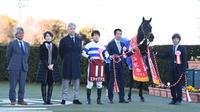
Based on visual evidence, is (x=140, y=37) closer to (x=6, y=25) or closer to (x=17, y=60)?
(x=17, y=60)

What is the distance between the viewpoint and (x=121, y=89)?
12.8 meters

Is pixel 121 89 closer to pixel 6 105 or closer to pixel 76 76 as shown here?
pixel 76 76

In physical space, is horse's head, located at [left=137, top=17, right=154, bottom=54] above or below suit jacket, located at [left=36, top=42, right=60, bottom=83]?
above

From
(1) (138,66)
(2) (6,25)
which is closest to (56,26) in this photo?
(2) (6,25)

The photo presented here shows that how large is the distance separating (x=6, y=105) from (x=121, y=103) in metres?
2.86

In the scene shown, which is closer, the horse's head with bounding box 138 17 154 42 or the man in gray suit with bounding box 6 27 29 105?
the man in gray suit with bounding box 6 27 29 105

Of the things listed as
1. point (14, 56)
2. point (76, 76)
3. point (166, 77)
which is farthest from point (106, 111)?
point (166, 77)

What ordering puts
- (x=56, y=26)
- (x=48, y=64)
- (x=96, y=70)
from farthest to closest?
(x=56, y=26) < (x=96, y=70) < (x=48, y=64)

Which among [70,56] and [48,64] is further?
[70,56]

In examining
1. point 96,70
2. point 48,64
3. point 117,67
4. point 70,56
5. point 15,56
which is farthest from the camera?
point 117,67

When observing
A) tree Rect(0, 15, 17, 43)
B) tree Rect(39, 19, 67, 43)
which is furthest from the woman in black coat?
tree Rect(0, 15, 17, 43)

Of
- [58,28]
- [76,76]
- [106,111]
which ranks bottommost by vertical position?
[106,111]

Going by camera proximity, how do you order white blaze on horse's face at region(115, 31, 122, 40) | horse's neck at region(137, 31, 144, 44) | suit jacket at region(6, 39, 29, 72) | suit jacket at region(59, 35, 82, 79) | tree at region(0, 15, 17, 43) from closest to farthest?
suit jacket at region(6, 39, 29, 72)
suit jacket at region(59, 35, 82, 79)
white blaze on horse's face at region(115, 31, 122, 40)
horse's neck at region(137, 31, 144, 44)
tree at region(0, 15, 17, 43)

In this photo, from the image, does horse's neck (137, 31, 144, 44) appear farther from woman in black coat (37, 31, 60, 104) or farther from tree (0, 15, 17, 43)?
tree (0, 15, 17, 43)
